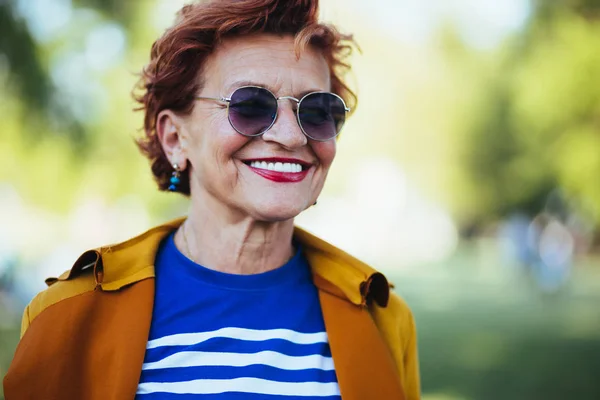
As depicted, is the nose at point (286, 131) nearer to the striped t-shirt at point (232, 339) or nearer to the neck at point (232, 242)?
the neck at point (232, 242)

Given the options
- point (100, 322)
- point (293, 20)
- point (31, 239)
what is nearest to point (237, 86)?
point (293, 20)

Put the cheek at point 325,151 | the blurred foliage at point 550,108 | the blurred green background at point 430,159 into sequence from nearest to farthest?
the cheek at point 325,151, the blurred green background at point 430,159, the blurred foliage at point 550,108

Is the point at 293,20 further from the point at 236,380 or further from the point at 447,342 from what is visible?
the point at 447,342

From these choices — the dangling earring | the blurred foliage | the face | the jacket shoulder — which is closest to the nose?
the face

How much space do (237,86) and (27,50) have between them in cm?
508

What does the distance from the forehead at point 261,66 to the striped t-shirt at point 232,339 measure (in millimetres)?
626

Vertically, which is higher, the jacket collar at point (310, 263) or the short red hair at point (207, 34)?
the short red hair at point (207, 34)

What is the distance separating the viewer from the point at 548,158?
11.8 meters

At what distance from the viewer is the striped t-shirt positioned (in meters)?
1.86

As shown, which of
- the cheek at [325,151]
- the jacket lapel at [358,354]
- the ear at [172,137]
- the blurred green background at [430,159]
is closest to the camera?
the jacket lapel at [358,354]

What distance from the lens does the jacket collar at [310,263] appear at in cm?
195

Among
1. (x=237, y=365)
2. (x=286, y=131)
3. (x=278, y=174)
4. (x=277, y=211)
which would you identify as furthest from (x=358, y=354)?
(x=286, y=131)

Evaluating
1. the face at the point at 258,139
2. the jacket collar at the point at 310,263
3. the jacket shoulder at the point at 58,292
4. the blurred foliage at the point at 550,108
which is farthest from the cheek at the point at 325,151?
the blurred foliage at the point at 550,108

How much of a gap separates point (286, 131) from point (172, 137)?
0.48 meters
